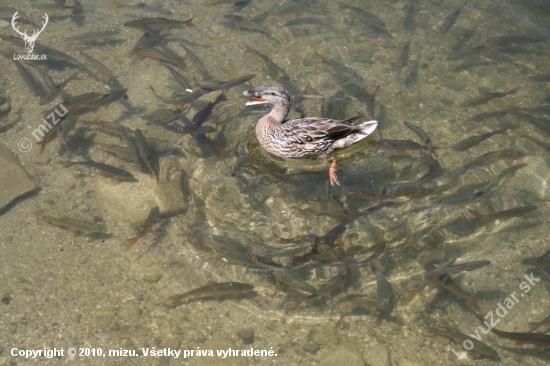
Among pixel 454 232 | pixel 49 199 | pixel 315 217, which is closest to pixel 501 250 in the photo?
pixel 454 232

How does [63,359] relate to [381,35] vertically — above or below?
below

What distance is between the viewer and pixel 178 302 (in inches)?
223

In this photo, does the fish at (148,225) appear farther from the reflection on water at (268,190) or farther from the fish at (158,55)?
the fish at (158,55)

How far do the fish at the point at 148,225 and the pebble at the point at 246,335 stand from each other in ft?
6.21

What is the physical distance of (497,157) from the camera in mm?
7258

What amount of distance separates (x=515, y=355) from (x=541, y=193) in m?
2.82

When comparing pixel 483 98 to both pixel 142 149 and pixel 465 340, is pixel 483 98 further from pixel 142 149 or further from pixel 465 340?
pixel 142 149

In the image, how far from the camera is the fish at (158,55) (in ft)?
28.4

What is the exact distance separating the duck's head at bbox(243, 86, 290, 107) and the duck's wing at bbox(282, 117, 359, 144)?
1.36ft

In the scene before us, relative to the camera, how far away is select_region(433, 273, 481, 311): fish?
5668 mm

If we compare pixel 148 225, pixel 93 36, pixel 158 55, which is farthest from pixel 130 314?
pixel 93 36

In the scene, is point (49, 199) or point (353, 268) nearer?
point (353, 268)

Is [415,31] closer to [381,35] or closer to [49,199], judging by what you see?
[381,35]

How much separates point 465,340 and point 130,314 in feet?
13.5
